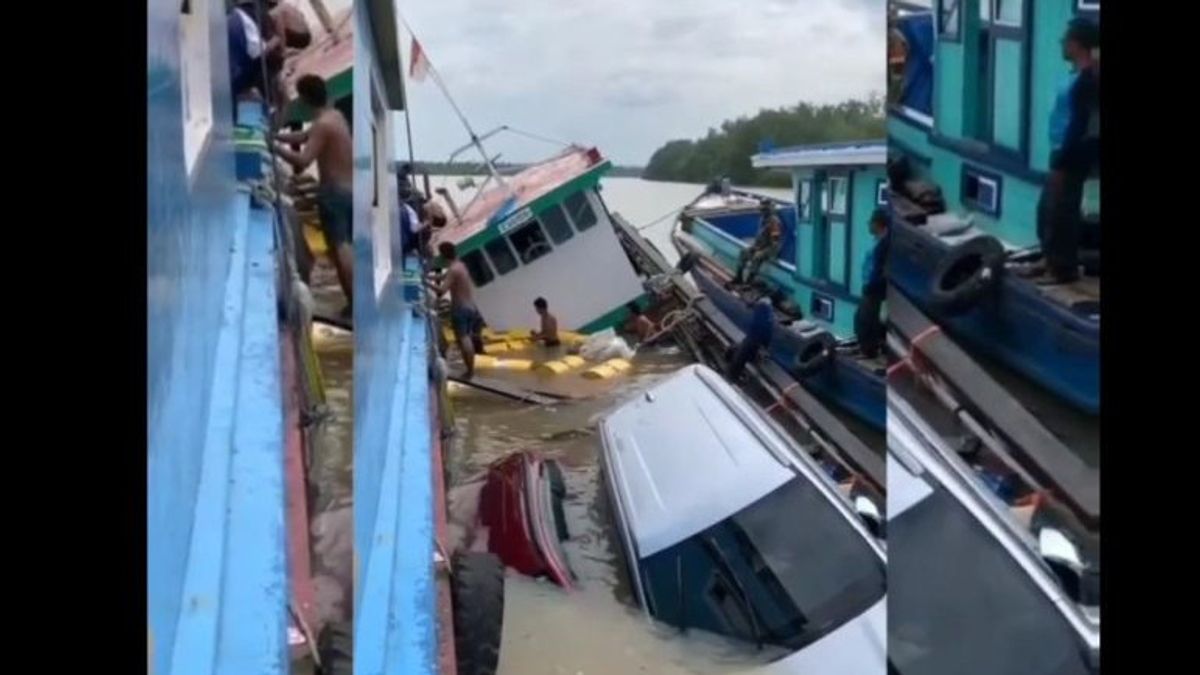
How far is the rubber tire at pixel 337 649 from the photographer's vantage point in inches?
39.1

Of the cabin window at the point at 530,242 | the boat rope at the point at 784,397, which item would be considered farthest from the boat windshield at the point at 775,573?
the cabin window at the point at 530,242

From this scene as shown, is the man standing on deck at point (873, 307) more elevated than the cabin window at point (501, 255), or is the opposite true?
the man standing on deck at point (873, 307)

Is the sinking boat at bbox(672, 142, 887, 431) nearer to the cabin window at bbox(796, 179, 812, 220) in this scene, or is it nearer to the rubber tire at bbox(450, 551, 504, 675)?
the cabin window at bbox(796, 179, 812, 220)

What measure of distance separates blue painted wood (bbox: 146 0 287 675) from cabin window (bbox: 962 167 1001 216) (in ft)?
1.97

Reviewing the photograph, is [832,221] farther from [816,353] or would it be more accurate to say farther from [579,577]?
[579,577]

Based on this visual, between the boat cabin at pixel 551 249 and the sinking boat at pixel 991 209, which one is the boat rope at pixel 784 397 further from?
the sinking boat at pixel 991 209

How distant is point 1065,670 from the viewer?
1.16m

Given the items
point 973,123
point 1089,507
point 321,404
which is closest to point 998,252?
point 973,123

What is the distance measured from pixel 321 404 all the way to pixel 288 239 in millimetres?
129

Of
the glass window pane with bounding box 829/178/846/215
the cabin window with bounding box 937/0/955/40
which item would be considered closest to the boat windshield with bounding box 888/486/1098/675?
the cabin window with bounding box 937/0/955/40

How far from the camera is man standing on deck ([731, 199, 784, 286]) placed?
139 inches

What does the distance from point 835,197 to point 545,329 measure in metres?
1.36
